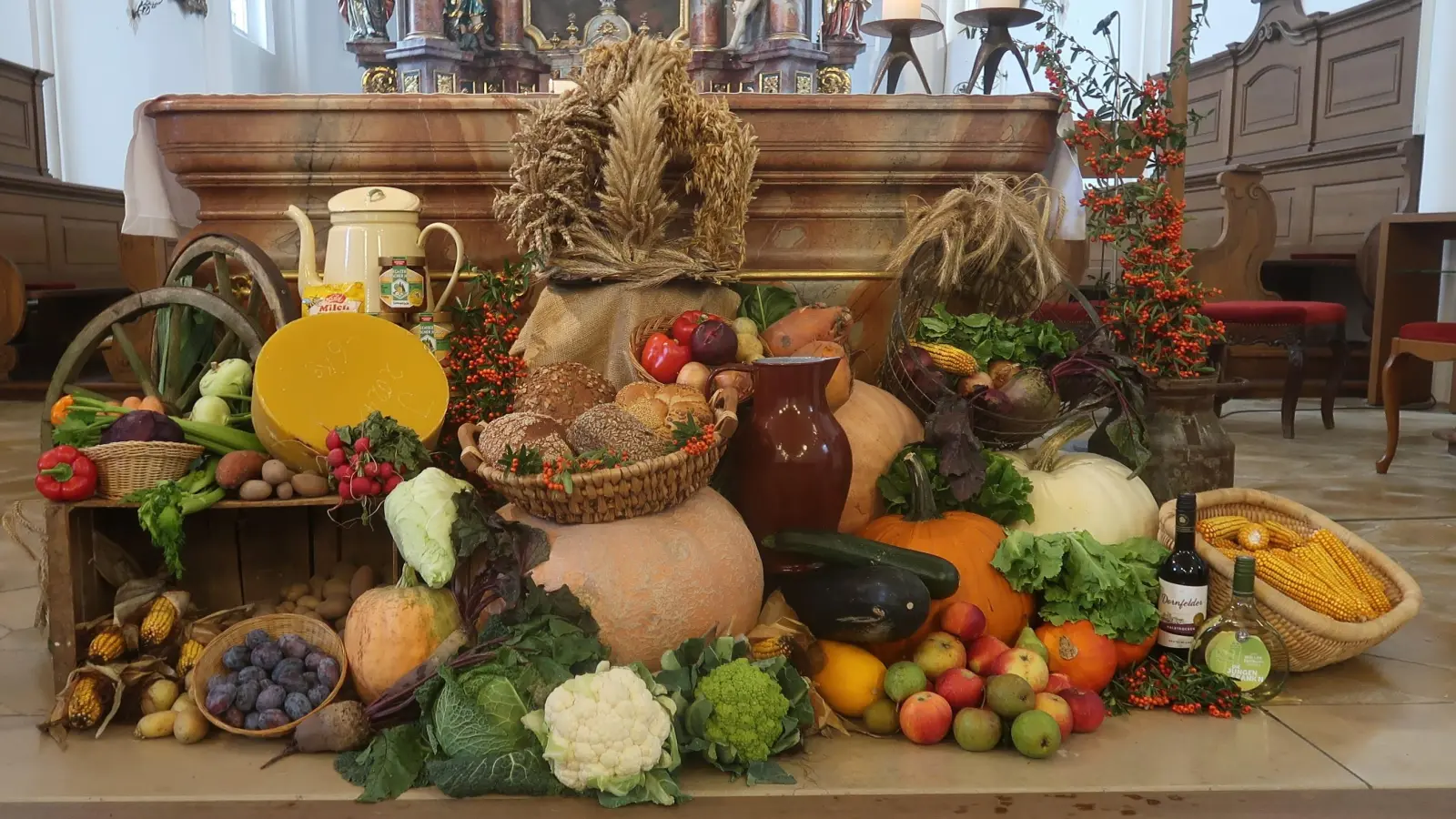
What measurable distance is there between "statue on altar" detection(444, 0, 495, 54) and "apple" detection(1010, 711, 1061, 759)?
9.78 m

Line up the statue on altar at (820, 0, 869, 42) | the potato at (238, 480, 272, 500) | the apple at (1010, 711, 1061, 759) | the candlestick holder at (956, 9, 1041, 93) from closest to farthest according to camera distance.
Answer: the apple at (1010, 711, 1061, 759) < the potato at (238, 480, 272, 500) < the candlestick holder at (956, 9, 1041, 93) < the statue on altar at (820, 0, 869, 42)

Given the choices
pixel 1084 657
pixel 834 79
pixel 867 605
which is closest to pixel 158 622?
pixel 867 605

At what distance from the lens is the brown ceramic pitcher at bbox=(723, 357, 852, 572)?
238 centimetres

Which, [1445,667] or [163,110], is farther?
[163,110]

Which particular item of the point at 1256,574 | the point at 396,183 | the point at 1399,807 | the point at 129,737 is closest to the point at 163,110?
the point at 396,183

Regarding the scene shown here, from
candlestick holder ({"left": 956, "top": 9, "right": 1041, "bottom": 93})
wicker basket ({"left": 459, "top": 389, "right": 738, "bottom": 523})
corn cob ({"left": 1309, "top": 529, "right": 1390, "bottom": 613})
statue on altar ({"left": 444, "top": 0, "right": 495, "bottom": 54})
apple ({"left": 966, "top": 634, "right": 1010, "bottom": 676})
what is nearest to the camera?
wicker basket ({"left": 459, "top": 389, "right": 738, "bottom": 523})

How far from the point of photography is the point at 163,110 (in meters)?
3.18

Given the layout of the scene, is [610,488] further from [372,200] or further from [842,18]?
[842,18]

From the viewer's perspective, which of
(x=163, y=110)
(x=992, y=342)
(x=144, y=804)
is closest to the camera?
(x=144, y=804)

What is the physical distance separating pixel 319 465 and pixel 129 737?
2.03 ft

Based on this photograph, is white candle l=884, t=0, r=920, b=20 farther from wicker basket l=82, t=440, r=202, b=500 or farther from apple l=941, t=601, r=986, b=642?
wicker basket l=82, t=440, r=202, b=500

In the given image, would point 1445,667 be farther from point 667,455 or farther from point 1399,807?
point 667,455

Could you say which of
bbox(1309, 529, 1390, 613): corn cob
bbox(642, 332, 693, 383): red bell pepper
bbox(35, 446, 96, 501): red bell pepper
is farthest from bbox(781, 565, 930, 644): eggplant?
bbox(35, 446, 96, 501): red bell pepper

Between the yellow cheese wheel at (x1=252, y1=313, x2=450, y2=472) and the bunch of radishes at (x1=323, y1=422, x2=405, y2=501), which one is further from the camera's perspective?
the yellow cheese wheel at (x1=252, y1=313, x2=450, y2=472)
